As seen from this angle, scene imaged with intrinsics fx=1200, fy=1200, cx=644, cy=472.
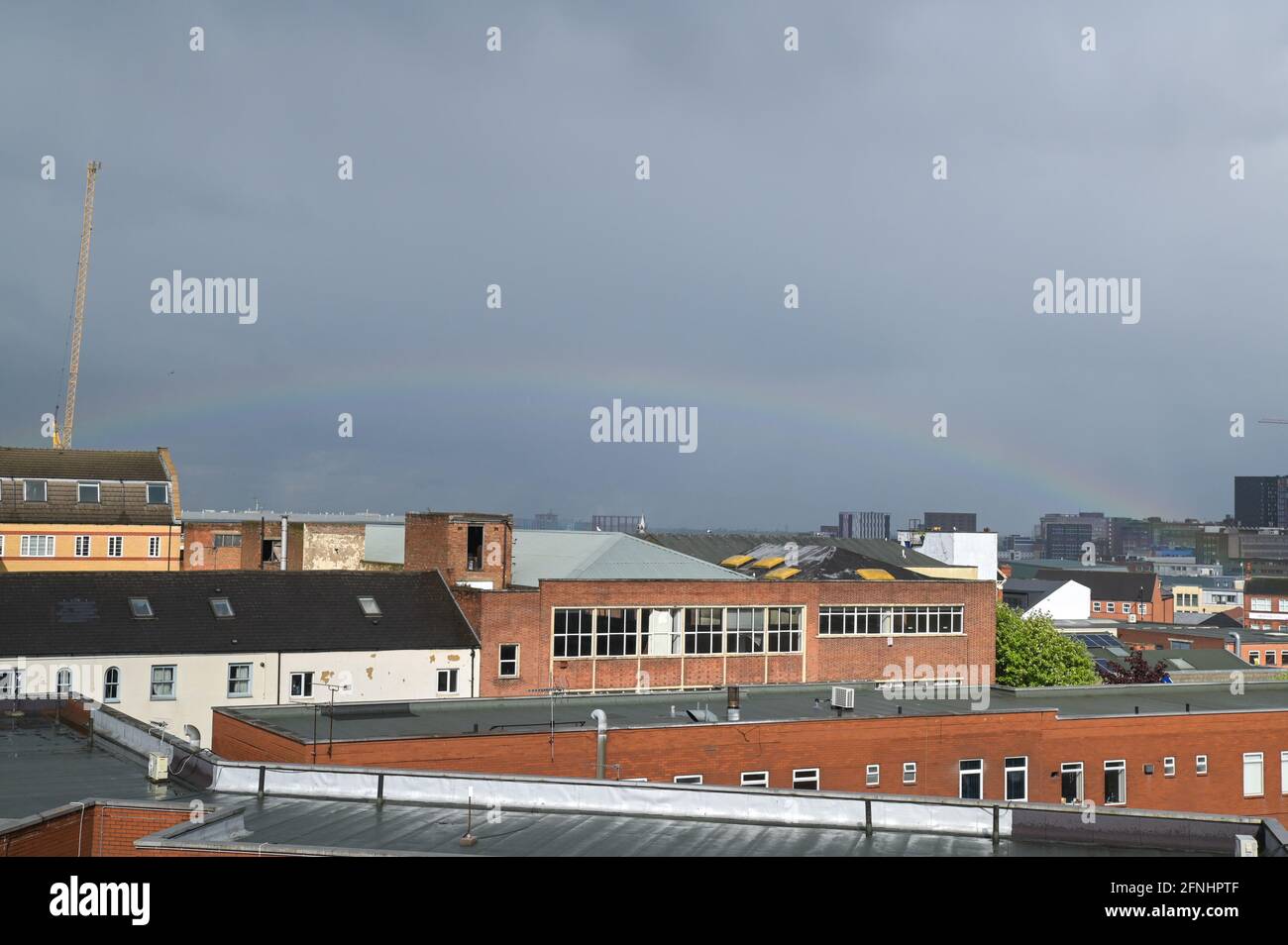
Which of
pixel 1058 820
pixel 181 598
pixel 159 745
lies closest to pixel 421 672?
pixel 181 598

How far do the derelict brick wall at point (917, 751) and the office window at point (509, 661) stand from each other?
843 cm

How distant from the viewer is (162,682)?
45.3m

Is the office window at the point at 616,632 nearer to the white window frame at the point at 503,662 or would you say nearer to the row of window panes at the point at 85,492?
the white window frame at the point at 503,662

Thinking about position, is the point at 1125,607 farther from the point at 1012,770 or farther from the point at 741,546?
the point at 1012,770

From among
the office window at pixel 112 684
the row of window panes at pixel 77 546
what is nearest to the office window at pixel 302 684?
the office window at pixel 112 684

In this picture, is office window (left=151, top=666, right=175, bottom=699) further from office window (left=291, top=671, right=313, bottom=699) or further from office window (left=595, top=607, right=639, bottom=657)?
office window (left=595, top=607, right=639, bottom=657)

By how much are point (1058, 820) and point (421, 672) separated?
3431 cm

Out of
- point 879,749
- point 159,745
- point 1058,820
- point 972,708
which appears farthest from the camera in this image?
point 972,708

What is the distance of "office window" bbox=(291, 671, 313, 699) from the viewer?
157ft

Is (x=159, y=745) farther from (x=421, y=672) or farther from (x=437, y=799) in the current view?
Result: (x=421, y=672)

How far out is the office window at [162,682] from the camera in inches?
1779

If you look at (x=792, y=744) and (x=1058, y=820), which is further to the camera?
(x=792, y=744)
